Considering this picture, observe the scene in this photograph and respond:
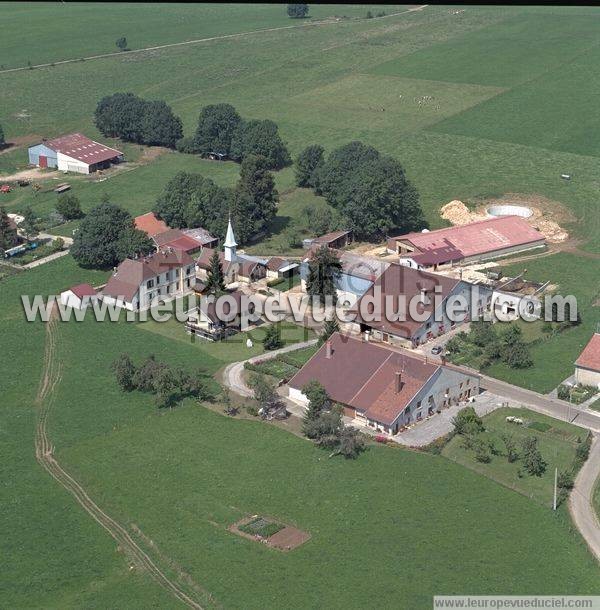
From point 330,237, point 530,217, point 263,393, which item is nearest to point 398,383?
point 263,393

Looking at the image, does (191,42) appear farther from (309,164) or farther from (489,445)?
(489,445)

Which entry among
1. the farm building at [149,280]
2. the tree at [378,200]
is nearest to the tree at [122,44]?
the tree at [378,200]

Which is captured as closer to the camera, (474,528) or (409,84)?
(474,528)

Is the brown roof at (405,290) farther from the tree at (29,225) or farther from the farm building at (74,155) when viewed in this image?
the farm building at (74,155)

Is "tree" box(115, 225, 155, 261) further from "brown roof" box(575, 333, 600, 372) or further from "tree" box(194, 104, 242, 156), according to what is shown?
"brown roof" box(575, 333, 600, 372)

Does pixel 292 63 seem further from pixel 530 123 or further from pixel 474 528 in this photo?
pixel 474 528

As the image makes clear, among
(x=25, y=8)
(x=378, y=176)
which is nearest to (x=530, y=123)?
(x=378, y=176)
